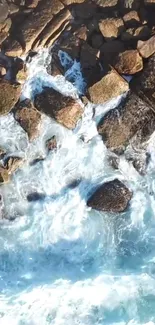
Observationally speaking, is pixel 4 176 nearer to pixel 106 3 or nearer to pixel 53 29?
pixel 53 29

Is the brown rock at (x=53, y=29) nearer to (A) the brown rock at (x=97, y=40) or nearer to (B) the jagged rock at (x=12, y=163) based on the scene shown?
(A) the brown rock at (x=97, y=40)

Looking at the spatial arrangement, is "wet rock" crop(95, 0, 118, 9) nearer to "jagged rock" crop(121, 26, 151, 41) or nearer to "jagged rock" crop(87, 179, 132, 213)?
"jagged rock" crop(121, 26, 151, 41)

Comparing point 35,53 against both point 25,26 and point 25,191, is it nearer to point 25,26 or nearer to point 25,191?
point 25,26

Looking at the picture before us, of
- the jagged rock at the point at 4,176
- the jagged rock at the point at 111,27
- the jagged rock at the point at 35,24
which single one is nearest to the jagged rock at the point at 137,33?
the jagged rock at the point at 111,27

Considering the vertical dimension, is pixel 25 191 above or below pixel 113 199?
above

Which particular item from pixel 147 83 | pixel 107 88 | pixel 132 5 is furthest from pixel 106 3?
pixel 147 83

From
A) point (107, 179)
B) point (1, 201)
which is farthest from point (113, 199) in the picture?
point (1, 201)
